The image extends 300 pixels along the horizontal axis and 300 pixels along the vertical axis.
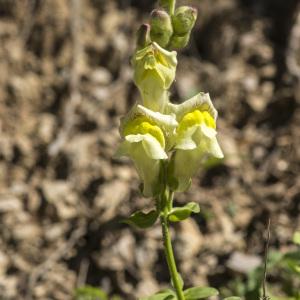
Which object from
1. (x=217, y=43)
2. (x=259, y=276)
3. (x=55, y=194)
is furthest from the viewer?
(x=217, y=43)

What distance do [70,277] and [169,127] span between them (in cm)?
178

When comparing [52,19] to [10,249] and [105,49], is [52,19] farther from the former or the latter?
[10,249]

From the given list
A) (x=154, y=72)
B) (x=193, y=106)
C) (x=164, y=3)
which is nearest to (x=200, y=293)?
(x=193, y=106)

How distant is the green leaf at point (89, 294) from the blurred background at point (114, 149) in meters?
0.31

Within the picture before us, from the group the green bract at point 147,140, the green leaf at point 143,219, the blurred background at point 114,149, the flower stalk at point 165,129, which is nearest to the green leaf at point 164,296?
the flower stalk at point 165,129

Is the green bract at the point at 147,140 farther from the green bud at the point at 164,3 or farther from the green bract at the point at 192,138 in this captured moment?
the green bud at the point at 164,3

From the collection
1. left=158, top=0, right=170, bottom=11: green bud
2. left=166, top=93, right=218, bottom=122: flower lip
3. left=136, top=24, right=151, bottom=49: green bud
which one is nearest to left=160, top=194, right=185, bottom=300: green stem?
left=166, top=93, right=218, bottom=122: flower lip

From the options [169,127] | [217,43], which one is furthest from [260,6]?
[169,127]

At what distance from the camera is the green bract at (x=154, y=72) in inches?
84.6

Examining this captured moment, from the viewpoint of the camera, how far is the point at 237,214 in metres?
3.79

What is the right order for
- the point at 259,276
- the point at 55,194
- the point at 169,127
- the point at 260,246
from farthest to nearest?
the point at 55,194 < the point at 260,246 < the point at 259,276 < the point at 169,127

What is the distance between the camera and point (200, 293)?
2250 millimetres

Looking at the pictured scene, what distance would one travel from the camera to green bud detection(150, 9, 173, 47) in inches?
85.7

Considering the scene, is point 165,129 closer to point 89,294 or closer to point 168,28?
point 168,28
